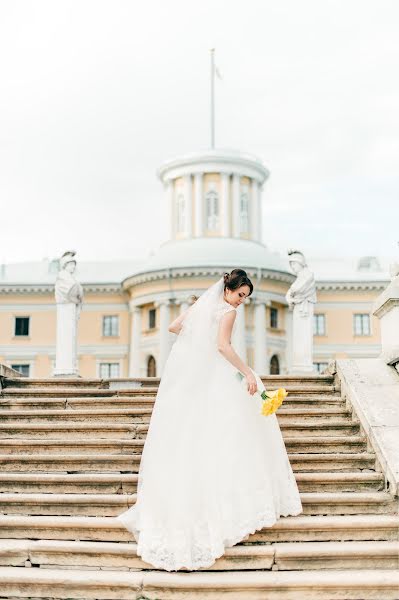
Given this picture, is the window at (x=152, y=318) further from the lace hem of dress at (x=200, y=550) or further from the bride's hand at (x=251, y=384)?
the lace hem of dress at (x=200, y=550)

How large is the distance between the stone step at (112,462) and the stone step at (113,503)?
573mm

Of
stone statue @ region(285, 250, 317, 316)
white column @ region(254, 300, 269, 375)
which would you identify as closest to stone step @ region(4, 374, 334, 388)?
stone statue @ region(285, 250, 317, 316)

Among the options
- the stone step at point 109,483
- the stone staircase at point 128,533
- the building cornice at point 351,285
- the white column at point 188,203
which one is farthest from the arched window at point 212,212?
the stone step at point 109,483

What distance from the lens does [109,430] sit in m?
7.86

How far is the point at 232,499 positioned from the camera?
538 cm

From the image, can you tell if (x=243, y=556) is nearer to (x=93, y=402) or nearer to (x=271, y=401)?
(x=271, y=401)

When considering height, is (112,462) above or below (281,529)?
above

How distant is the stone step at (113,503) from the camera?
19.9 ft

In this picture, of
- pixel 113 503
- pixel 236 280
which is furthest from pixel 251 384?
pixel 113 503

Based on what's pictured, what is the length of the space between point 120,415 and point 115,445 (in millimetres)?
951

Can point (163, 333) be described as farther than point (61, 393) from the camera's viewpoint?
Yes

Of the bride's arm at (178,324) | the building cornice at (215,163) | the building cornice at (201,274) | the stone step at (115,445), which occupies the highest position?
the building cornice at (215,163)

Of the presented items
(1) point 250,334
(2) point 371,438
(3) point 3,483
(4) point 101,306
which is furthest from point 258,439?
(4) point 101,306

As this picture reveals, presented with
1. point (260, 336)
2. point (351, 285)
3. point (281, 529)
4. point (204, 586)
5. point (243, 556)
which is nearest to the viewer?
point (204, 586)
